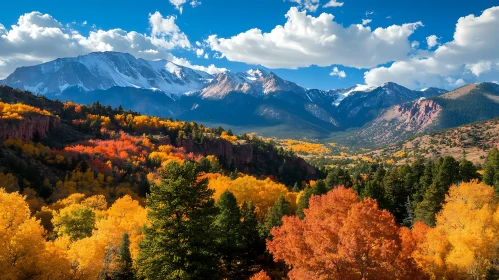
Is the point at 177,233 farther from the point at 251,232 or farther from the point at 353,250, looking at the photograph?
the point at 251,232

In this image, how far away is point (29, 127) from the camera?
144m

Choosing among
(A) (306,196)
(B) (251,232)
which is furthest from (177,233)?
(A) (306,196)

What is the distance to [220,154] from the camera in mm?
193000

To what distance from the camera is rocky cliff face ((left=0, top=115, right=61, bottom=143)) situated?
131 meters

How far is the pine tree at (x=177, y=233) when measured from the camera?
94.1 feet

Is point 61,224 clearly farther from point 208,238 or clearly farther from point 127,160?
point 127,160

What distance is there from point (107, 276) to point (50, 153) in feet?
324

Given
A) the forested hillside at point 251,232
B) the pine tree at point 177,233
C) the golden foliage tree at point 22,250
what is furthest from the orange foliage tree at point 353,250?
the golden foliage tree at point 22,250

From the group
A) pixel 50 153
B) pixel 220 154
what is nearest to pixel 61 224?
pixel 50 153

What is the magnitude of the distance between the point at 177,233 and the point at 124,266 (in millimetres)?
17231

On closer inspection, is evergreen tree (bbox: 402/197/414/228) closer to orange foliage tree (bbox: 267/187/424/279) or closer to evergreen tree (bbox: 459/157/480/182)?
evergreen tree (bbox: 459/157/480/182)

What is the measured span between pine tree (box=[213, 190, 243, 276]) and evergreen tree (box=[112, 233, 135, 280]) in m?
11.5

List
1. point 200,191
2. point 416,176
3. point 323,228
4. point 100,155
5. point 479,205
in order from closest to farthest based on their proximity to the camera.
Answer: point 323,228 < point 200,191 < point 479,205 < point 416,176 < point 100,155

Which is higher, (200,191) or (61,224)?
Answer: (200,191)
